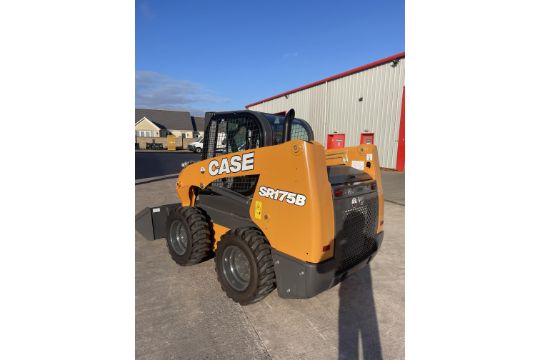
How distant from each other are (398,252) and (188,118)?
188 ft

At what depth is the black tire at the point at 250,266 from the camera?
2643 mm

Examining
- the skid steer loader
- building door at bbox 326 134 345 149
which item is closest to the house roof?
building door at bbox 326 134 345 149

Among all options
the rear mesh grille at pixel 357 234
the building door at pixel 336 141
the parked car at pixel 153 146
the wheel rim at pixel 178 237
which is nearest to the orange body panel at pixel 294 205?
the rear mesh grille at pixel 357 234

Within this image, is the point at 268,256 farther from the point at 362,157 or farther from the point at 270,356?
the point at 362,157

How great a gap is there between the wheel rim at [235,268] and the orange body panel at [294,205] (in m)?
0.44

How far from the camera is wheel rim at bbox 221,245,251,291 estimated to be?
9.58ft

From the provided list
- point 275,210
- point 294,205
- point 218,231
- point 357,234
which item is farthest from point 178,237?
point 357,234

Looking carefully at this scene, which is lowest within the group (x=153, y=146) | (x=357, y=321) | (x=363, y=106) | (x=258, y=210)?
(x=357, y=321)

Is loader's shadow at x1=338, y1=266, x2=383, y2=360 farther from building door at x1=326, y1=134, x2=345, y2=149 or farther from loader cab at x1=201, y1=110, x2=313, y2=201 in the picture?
building door at x1=326, y1=134, x2=345, y2=149

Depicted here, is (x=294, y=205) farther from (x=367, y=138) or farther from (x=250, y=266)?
(x=367, y=138)

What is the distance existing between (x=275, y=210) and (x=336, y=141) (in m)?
14.9

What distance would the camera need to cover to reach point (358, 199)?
292 cm

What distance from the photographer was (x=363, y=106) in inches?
572

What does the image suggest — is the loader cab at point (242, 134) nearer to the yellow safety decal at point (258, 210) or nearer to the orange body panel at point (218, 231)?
the yellow safety decal at point (258, 210)
